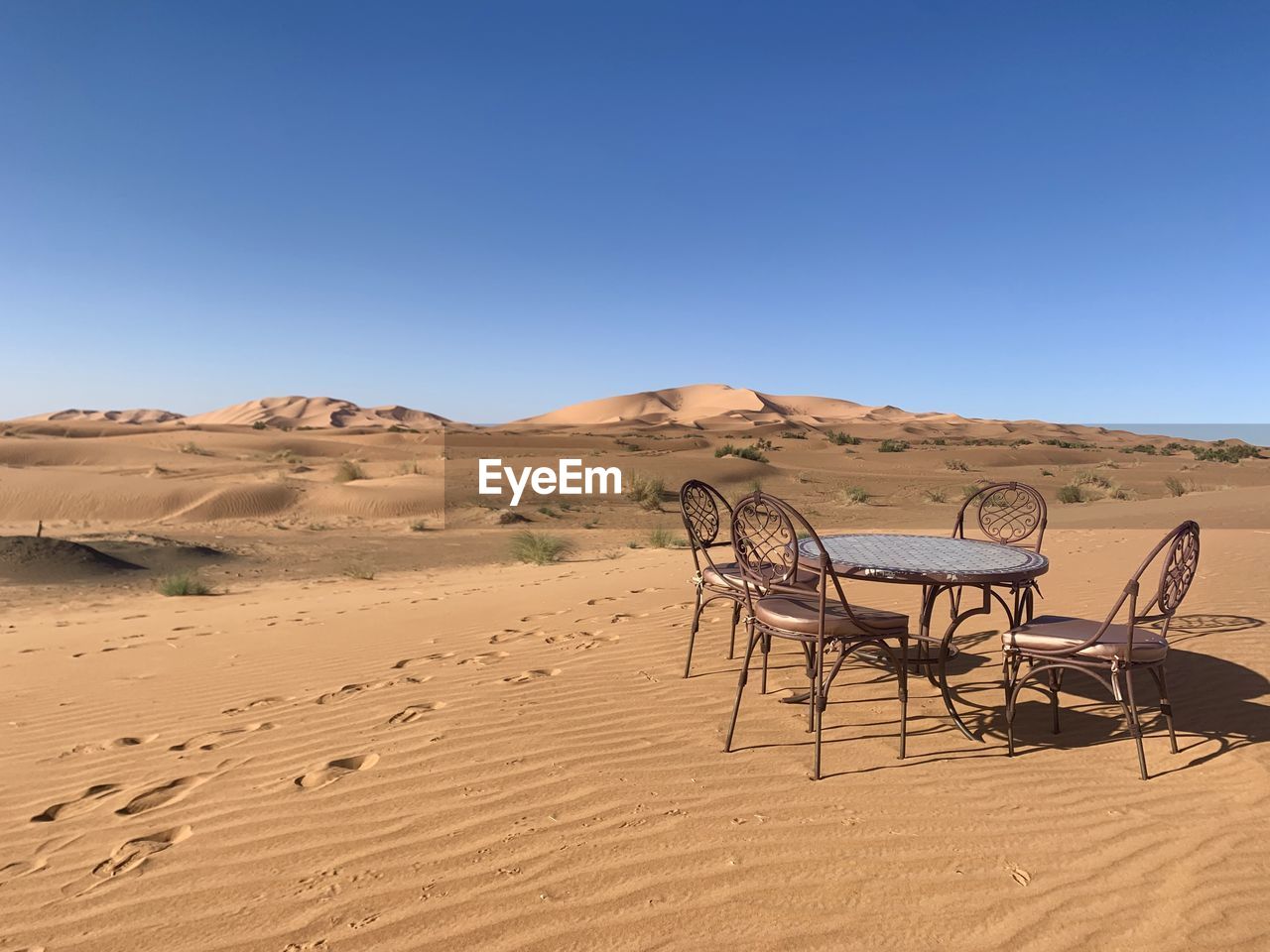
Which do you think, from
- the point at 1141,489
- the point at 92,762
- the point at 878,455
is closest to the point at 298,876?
the point at 92,762

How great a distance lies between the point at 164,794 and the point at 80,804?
0.33 m

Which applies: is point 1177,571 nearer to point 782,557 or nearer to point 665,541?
point 782,557

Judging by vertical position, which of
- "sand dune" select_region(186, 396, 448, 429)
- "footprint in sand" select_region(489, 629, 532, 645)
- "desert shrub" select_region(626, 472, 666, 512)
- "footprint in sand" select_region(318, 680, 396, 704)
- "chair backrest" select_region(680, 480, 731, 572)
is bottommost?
"footprint in sand" select_region(318, 680, 396, 704)

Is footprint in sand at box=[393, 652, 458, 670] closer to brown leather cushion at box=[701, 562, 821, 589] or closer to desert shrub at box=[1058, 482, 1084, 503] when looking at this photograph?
brown leather cushion at box=[701, 562, 821, 589]

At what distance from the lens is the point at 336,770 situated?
328cm

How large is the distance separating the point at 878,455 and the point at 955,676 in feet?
105

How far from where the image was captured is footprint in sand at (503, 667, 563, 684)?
4.50 meters

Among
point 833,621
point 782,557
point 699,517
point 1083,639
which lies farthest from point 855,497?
point 833,621

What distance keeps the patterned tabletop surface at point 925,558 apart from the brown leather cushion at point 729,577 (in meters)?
0.25

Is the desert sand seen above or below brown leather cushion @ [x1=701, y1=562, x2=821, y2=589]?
below

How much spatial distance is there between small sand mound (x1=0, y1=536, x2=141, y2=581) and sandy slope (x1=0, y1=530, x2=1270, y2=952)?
6.04 meters

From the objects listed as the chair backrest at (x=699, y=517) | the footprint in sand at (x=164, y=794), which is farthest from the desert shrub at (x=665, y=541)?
the footprint in sand at (x=164, y=794)

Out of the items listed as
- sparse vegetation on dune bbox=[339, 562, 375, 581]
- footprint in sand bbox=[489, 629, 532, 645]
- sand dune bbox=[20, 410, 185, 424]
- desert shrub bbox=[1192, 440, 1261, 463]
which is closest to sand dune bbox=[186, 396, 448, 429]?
sand dune bbox=[20, 410, 185, 424]

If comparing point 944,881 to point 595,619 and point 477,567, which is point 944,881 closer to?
point 595,619
